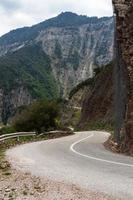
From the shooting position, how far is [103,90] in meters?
91.1

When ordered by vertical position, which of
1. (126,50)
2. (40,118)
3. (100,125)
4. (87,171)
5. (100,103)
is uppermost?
(126,50)

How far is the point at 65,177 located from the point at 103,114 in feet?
228

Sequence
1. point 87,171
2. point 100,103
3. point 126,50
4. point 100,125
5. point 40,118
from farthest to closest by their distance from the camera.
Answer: point 100,103
point 100,125
point 40,118
point 126,50
point 87,171

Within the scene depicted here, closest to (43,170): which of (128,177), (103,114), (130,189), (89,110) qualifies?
(128,177)

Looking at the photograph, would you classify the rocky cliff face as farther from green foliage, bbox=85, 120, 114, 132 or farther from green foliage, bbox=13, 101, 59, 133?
green foliage, bbox=85, 120, 114, 132

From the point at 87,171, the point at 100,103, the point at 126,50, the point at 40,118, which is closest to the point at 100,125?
the point at 100,103

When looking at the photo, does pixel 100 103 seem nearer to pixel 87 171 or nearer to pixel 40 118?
pixel 40 118

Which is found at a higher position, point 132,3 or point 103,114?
point 132,3

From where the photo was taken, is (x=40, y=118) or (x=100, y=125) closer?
(x=40, y=118)

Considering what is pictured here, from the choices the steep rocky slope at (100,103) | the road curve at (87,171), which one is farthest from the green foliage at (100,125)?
the road curve at (87,171)

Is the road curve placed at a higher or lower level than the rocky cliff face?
lower

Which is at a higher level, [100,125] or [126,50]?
[126,50]

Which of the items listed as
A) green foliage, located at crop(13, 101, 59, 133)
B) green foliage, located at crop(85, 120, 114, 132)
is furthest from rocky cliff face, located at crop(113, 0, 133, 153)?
green foliage, located at crop(85, 120, 114, 132)

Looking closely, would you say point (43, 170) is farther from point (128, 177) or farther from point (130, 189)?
point (130, 189)
